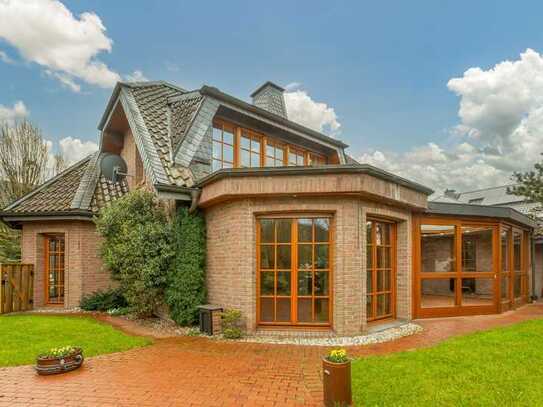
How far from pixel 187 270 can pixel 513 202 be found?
27161 millimetres

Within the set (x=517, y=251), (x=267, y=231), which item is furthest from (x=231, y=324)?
(x=517, y=251)

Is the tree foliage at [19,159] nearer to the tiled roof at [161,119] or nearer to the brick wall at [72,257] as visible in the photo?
the brick wall at [72,257]

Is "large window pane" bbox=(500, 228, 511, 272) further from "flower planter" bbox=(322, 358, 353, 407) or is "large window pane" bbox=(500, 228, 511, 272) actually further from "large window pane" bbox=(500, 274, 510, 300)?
"flower planter" bbox=(322, 358, 353, 407)

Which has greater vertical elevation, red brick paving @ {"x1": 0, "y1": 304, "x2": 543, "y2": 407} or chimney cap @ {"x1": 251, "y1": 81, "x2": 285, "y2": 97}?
chimney cap @ {"x1": 251, "y1": 81, "x2": 285, "y2": 97}

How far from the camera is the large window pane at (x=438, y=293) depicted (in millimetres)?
9586

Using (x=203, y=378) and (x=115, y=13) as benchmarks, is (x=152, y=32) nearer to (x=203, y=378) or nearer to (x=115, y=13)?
(x=115, y=13)

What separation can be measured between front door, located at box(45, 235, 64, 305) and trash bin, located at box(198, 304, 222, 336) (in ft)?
22.6

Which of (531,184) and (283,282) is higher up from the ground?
(531,184)

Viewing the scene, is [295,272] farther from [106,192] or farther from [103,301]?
[106,192]

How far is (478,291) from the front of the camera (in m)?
10.2

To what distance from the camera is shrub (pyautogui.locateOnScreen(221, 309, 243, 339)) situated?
7.06 metres

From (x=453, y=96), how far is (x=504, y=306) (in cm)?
1046

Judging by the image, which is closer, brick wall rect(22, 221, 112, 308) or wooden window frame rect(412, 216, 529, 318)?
wooden window frame rect(412, 216, 529, 318)

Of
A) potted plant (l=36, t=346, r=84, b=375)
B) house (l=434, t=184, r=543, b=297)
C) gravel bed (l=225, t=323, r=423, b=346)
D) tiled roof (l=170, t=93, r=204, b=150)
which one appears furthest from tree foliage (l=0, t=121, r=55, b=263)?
house (l=434, t=184, r=543, b=297)
